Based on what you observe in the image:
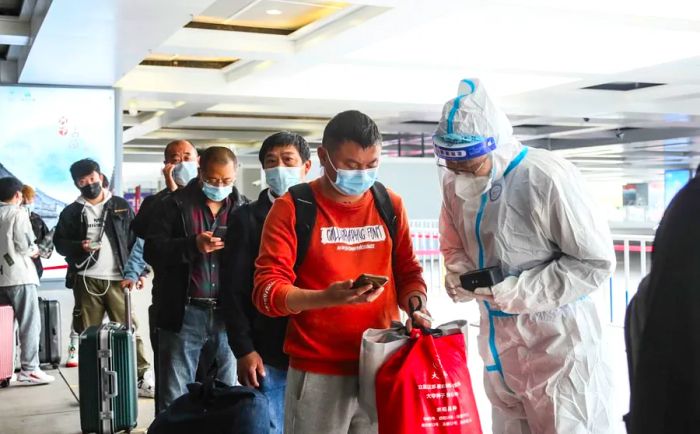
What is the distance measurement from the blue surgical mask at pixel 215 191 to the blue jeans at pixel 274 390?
1409 millimetres

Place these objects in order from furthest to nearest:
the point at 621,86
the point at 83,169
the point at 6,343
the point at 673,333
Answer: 1. the point at 621,86
2. the point at 6,343
3. the point at 83,169
4. the point at 673,333

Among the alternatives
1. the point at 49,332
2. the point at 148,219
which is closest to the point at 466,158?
the point at 148,219

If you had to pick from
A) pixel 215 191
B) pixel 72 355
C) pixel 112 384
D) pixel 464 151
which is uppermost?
pixel 464 151

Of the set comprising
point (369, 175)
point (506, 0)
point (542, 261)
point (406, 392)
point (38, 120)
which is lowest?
point (406, 392)

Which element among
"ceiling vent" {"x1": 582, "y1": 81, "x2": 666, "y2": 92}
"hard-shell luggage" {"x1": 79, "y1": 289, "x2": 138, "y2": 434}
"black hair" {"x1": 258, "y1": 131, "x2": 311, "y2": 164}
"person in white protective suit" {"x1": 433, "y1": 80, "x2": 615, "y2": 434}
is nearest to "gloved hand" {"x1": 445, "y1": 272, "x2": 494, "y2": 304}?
"person in white protective suit" {"x1": 433, "y1": 80, "x2": 615, "y2": 434}

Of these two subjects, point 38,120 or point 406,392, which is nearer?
point 406,392

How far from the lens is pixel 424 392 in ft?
7.26

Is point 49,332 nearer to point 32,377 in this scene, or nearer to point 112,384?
point 32,377

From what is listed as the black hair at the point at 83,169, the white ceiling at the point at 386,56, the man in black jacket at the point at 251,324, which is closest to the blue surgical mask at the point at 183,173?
the white ceiling at the point at 386,56

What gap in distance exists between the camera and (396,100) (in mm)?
11688

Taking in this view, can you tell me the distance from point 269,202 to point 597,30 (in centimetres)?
643

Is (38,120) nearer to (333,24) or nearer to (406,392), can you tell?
(333,24)

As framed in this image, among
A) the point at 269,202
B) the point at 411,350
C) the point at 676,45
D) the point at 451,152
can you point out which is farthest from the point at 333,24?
the point at 411,350

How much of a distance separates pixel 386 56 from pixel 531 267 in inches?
261
